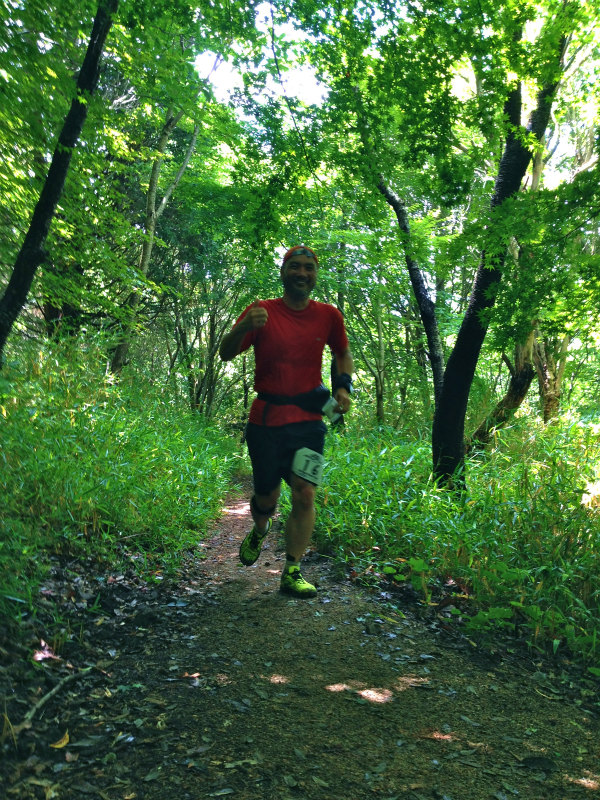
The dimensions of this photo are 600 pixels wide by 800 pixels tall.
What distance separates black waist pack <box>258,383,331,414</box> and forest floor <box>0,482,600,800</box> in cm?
141

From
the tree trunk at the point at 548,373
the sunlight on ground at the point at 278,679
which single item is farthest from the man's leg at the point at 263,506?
the tree trunk at the point at 548,373

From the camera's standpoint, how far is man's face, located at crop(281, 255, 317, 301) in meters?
3.79

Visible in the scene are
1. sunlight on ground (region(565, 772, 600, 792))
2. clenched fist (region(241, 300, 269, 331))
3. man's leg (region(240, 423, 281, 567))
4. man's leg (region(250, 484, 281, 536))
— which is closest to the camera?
sunlight on ground (region(565, 772, 600, 792))

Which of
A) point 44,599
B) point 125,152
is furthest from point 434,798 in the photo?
point 125,152

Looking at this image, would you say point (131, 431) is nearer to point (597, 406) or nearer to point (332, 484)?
point (332, 484)

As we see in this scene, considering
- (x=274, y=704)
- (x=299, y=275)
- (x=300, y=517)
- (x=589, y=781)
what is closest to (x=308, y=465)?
Answer: (x=300, y=517)

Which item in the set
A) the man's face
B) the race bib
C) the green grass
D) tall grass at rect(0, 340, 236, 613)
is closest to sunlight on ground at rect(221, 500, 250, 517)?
Result: tall grass at rect(0, 340, 236, 613)

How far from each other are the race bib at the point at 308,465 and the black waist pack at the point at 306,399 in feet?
0.97

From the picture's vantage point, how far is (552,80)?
158 inches

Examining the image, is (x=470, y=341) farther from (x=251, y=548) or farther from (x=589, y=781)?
(x=589, y=781)

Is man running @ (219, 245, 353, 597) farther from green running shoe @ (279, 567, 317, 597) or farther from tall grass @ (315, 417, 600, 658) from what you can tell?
tall grass @ (315, 417, 600, 658)

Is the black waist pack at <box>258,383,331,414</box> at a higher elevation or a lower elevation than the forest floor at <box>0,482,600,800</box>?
higher

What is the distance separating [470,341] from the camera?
5934 mm

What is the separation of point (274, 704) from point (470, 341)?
4551 mm
